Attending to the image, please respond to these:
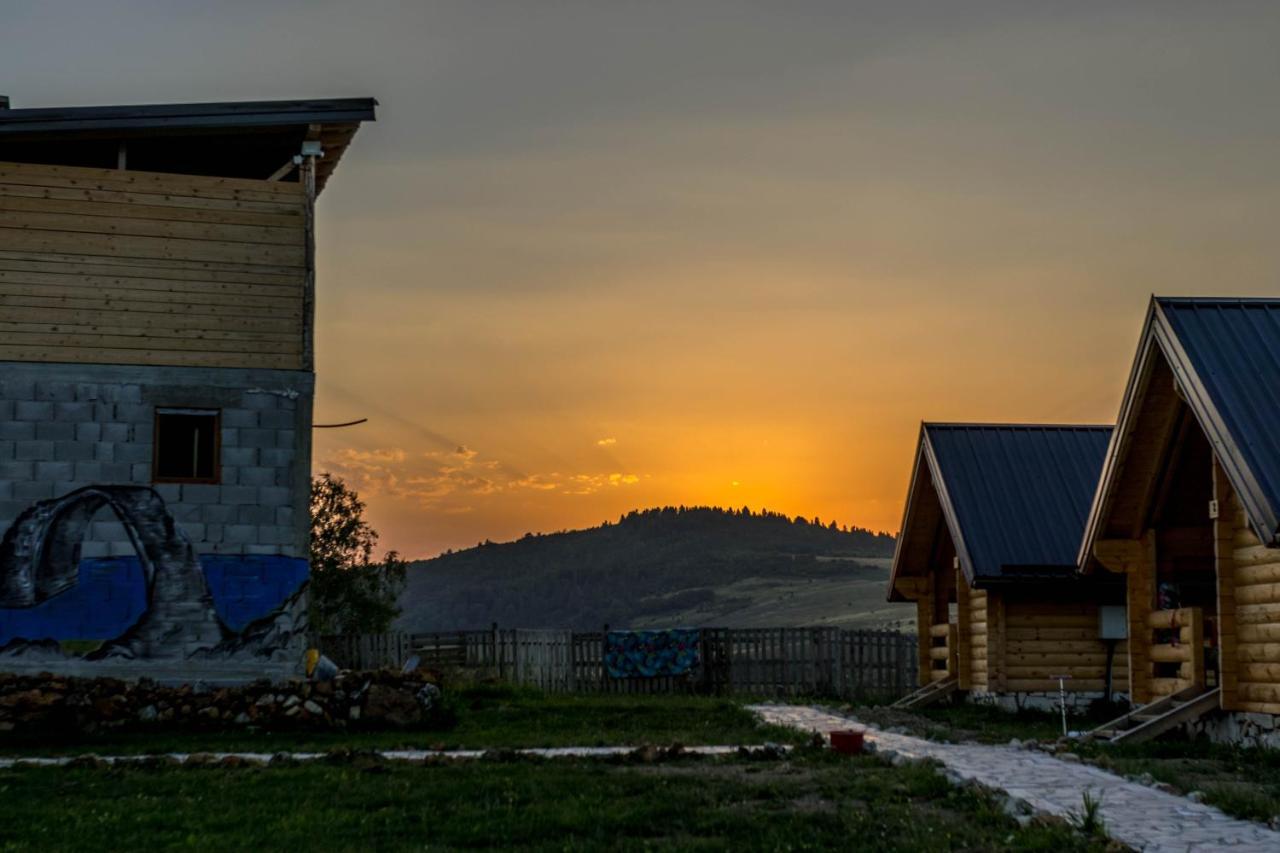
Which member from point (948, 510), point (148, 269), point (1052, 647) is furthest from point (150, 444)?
point (1052, 647)

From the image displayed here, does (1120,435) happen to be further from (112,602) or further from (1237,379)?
(112,602)

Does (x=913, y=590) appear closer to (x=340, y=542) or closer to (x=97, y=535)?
(x=97, y=535)

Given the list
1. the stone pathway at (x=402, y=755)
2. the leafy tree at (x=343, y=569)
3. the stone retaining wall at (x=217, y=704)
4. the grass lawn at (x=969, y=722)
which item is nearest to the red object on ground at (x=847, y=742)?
the stone pathway at (x=402, y=755)

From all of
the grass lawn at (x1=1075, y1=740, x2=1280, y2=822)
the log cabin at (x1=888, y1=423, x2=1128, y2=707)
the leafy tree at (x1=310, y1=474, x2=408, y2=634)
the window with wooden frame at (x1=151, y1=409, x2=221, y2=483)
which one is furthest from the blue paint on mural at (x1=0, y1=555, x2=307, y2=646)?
the leafy tree at (x1=310, y1=474, x2=408, y2=634)

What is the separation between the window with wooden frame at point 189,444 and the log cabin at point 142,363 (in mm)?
30

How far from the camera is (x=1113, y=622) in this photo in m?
28.1

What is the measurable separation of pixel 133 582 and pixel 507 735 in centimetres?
624

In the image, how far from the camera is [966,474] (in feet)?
99.5

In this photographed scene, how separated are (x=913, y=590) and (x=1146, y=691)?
12.0m

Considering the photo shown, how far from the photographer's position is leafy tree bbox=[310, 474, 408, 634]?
57.6 metres

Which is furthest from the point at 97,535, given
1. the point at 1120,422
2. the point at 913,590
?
the point at 913,590

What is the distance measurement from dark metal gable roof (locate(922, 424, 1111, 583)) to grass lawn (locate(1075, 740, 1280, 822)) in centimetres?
841

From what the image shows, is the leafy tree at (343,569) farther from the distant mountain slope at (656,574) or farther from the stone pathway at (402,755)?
the distant mountain slope at (656,574)

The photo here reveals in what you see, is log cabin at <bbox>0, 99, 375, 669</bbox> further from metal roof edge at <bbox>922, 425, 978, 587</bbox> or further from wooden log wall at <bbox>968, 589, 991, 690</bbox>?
wooden log wall at <bbox>968, 589, 991, 690</bbox>
